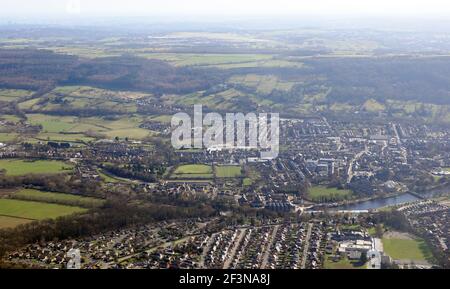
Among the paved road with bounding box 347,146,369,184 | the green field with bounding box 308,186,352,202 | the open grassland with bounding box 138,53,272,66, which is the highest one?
the open grassland with bounding box 138,53,272,66

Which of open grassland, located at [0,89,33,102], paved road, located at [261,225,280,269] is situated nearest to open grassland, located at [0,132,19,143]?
open grassland, located at [0,89,33,102]

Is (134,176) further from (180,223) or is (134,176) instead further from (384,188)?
(384,188)

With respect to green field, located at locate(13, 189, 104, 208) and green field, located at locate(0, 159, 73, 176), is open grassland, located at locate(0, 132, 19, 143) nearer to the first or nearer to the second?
green field, located at locate(0, 159, 73, 176)

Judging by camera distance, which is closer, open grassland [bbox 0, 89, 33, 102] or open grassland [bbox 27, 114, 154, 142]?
open grassland [bbox 27, 114, 154, 142]

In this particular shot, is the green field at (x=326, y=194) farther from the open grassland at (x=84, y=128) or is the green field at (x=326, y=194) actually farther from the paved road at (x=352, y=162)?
the open grassland at (x=84, y=128)

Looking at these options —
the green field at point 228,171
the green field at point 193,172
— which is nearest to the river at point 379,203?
the green field at point 228,171

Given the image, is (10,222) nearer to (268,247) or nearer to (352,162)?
(268,247)

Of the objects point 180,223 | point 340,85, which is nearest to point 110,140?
point 180,223
